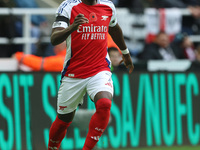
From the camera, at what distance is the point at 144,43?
12047 mm

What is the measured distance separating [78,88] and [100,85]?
34 cm

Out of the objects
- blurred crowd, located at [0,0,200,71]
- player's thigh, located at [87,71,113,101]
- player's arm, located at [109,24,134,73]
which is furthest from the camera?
blurred crowd, located at [0,0,200,71]

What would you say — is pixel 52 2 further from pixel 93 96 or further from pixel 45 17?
pixel 93 96

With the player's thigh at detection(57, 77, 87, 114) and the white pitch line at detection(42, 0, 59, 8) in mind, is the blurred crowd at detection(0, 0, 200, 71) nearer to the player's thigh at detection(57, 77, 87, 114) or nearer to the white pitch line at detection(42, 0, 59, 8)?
the white pitch line at detection(42, 0, 59, 8)

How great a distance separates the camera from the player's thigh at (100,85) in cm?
663

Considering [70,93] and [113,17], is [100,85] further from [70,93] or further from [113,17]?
[113,17]

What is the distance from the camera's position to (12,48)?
11.5 meters

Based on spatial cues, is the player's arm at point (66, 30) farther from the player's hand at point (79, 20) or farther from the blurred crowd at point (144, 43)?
the blurred crowd at point (144, 43)

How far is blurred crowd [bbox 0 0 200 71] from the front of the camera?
11241 mm

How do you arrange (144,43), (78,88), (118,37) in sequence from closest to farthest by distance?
(78,88)
(118,37)
(144,43)

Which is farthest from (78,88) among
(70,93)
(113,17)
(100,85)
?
(113,17)

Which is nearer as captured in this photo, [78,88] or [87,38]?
[87,38]

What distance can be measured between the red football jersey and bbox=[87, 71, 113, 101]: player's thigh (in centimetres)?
7

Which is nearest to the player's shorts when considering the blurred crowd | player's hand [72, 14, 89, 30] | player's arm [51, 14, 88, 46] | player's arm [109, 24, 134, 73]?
player's arm [109, 24, 134, 73]
